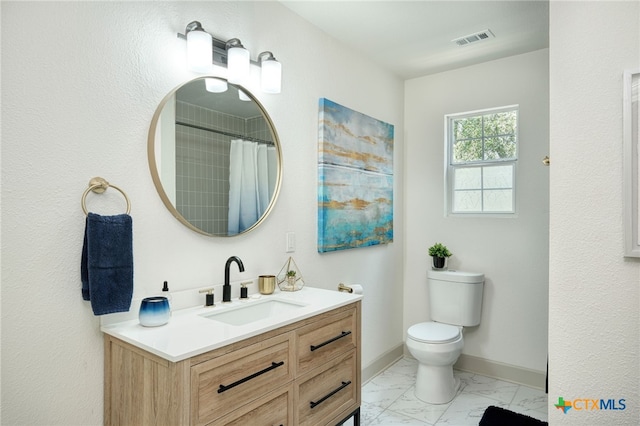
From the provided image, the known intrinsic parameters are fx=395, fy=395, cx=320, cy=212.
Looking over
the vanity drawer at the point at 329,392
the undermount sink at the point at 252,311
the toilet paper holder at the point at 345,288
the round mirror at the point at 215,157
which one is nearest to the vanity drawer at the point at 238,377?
the vanity drawer at the point at 329,392

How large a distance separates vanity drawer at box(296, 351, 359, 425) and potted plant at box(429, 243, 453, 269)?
1450mm

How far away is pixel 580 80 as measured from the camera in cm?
163

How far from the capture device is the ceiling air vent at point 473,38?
269 centimetres

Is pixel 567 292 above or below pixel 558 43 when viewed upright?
below

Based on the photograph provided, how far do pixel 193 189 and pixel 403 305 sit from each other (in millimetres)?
2384

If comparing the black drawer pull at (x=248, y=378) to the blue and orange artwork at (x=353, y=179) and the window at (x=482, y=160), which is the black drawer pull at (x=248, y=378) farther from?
the window at (x=482, y=160)

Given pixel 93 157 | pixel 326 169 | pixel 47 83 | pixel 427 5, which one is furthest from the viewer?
pixel 326 169

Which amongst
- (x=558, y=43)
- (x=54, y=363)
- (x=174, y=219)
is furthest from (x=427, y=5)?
(x=54, y=363)

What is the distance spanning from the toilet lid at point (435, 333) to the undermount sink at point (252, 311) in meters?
1.16

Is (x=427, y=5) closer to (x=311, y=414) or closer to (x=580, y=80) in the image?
(x=580, y=80)

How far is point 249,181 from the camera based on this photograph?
7.00 feet

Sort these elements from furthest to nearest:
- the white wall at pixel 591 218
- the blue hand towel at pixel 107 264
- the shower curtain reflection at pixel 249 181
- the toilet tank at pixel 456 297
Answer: the toilet tank at pixel 456 297 → the shower curtain reflection at pixel 249 181 → the white wall at pixel 591 218 → the blue hand towel at pixel 107 264

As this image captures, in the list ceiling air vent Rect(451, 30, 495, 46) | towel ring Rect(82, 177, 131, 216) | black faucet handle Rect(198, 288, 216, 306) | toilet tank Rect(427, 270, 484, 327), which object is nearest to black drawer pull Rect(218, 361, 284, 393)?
black faucet handle Rect(198, 288, 216, 306)

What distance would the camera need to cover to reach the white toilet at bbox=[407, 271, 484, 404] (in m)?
2.68
